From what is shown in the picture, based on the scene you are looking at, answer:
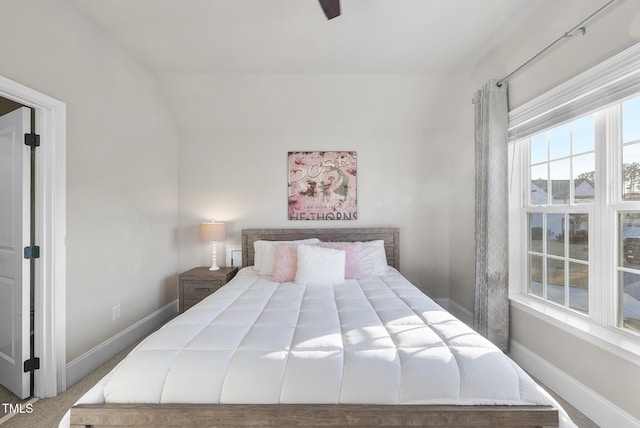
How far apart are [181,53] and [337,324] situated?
2750 mm

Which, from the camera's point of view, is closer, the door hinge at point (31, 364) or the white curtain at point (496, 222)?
the door hinge at point (31, 364)

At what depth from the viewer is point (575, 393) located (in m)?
1.83

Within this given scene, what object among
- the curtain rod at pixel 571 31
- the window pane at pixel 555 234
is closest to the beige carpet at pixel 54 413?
the window pane at pixel 555 234

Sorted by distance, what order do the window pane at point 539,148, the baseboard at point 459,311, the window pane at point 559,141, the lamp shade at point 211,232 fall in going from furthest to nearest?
the lamp shade at point 211,232, the baseboard at point 459,311, the window pane at point 539,148, the window pane at point 559,141

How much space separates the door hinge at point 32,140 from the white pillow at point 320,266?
200 cm

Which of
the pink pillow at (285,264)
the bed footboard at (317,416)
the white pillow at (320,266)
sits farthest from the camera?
the pink pillow at (285,264)

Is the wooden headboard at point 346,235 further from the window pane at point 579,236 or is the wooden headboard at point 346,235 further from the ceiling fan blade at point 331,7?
the ceiling fan blade at point 331,7

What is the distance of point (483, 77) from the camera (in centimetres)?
283

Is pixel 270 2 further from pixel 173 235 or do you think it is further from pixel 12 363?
pixel 12 363

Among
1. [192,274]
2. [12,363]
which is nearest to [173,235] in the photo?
[192,274]

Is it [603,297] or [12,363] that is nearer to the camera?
[603,297]

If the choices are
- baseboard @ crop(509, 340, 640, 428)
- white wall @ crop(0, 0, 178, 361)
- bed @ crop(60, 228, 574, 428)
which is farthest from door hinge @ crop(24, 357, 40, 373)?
baseboard @ crop(509, 340, 640, 428)

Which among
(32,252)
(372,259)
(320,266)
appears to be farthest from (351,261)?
(32,252)

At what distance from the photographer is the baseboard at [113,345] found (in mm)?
2123
